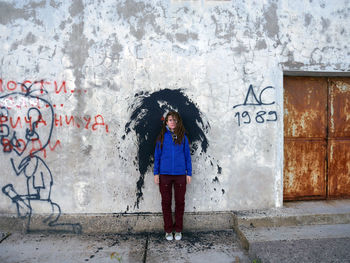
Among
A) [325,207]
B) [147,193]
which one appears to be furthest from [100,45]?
[325,207]

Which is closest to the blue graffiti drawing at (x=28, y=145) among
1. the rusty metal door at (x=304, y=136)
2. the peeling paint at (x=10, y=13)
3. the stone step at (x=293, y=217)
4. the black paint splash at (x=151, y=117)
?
the peeling paint at (x=10, y=13)

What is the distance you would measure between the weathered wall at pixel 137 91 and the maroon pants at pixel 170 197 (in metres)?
0.27

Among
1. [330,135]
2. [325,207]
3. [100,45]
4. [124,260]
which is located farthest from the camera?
[330,135]

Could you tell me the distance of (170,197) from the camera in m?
3.39

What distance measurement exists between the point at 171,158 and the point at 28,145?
1.96 metres

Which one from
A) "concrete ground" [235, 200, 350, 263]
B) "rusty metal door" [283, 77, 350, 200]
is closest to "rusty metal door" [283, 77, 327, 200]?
"rusty metal door" [283, 77, 350, 200]

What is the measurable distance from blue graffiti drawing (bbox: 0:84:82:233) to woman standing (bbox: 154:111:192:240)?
4.85 feet

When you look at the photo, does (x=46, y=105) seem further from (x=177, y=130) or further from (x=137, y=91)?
(x=177, y=130)

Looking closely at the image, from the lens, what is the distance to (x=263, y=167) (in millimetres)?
3691

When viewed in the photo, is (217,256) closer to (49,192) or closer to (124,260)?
(124,260)

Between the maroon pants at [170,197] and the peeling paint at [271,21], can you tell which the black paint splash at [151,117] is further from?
the peeling paint at [271,21]

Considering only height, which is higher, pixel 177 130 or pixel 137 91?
pixel 137 91

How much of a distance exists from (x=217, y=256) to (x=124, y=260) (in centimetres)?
105

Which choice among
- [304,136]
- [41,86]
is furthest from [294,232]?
[41,86]
